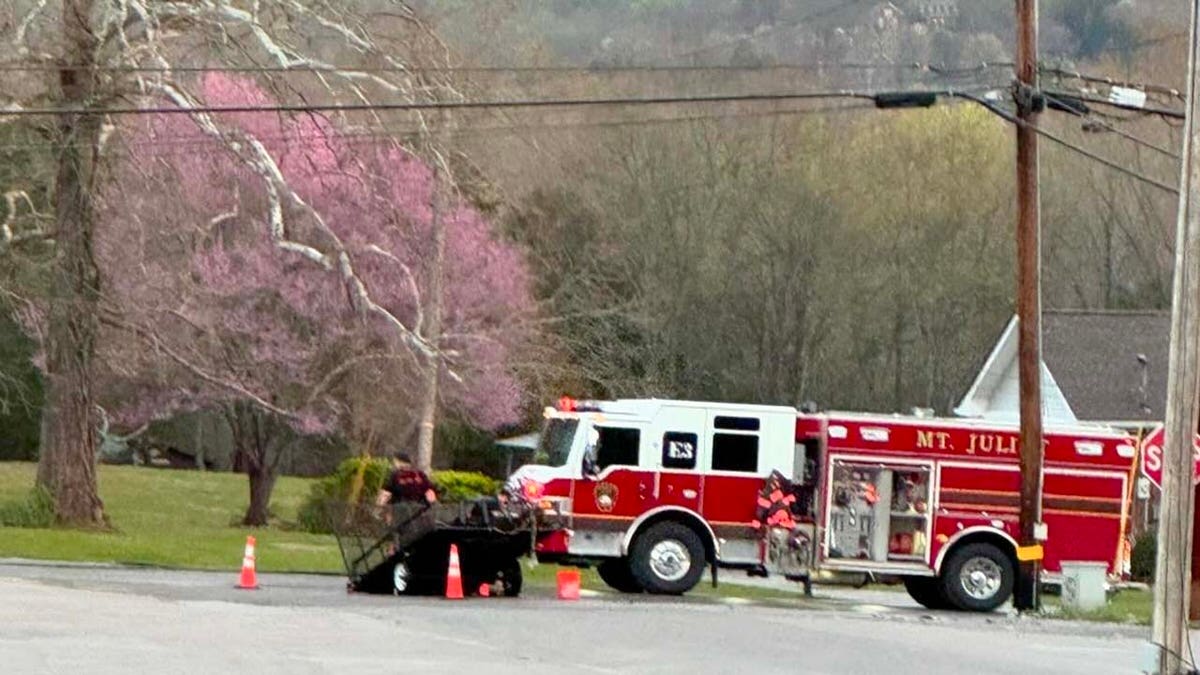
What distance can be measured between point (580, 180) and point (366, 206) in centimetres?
1341

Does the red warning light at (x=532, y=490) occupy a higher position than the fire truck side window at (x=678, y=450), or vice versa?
the fire truck side window at (x=678, y=450)

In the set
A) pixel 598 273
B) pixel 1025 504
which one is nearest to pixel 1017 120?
pixel 1025 504

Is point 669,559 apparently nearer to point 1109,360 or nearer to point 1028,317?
point 1028,317

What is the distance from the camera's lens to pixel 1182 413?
18391 millimetres

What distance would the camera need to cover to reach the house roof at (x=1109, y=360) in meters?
47.5

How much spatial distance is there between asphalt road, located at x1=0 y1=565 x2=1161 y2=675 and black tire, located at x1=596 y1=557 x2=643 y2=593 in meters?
1.03

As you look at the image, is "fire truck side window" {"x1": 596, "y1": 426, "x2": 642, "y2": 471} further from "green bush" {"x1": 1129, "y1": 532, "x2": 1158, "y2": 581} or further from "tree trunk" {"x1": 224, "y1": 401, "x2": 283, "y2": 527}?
"tree trunk" {"x1": 224, "y1": 401, "x2": 283, "y2": 527}

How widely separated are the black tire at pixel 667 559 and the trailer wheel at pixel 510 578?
2040mm

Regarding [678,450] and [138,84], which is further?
[138,84]

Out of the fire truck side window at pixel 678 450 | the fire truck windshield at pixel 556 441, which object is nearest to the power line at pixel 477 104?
the fire truck windshield at pixel 556 441

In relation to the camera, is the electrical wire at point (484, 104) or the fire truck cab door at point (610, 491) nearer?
the electrical wire at point (484, 104)

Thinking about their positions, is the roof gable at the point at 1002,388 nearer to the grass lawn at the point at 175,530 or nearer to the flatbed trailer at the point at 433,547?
the grass lawn at the point at 175,530

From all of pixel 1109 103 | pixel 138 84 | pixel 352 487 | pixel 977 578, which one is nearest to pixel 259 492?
pixel 352 487

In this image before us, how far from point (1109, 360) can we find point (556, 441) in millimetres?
22877
